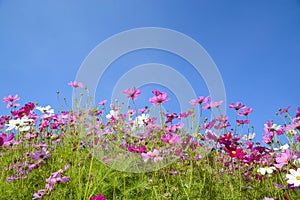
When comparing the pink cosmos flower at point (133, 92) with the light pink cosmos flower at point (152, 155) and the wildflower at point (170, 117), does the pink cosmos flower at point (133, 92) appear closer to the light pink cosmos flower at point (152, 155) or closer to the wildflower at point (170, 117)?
the wildflower at point (170, 117)

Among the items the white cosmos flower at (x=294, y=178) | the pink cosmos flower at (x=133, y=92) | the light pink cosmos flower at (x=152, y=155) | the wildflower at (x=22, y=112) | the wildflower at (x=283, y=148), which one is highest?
the pink cosmos flower at (x=133, y=92)

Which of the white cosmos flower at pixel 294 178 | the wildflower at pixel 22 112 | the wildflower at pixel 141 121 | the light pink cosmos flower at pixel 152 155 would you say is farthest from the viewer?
the wildflower at pixel 141 121

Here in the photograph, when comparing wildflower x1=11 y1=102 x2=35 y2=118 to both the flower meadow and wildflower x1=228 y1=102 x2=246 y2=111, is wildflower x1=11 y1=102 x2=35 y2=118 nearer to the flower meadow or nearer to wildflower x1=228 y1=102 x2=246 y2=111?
the flower meadow

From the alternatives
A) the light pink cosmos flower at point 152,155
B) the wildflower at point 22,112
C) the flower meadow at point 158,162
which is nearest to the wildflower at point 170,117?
the flower meadow at point 158,162

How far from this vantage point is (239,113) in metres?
2.40

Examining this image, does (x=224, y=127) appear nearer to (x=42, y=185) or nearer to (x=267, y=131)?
(x=267, y=131)

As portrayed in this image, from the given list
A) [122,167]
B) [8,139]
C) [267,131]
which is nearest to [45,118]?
[122,167]

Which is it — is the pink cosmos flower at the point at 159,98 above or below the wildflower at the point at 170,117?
below

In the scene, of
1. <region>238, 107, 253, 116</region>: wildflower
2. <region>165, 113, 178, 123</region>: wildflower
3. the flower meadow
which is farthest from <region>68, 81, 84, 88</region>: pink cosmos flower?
<region>238, 107, 253, 116</region>: wildflower

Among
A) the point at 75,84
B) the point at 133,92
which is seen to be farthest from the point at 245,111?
the point at 75,84

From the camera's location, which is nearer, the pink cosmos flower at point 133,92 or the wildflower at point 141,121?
the pink cosmos flower at point 133,92

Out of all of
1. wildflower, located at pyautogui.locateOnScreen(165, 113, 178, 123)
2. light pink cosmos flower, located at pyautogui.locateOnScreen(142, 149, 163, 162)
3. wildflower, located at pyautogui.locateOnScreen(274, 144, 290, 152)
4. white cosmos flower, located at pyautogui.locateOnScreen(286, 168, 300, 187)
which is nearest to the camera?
white cosmos flower, located at pyautogui.locateOnScreen(286, 168, 300, 187)

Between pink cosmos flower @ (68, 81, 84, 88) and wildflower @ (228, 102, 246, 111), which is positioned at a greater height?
pink cosmos flower @ (68, 81, 84, 88)

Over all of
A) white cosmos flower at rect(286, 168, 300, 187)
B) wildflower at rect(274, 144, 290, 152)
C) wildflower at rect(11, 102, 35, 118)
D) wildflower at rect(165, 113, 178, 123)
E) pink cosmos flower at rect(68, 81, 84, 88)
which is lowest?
white cosmos flower at rect(286, 168, 300, 187)
